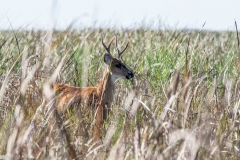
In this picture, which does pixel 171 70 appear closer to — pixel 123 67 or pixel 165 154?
pixel 123 67

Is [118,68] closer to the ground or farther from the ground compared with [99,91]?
farther from the ground

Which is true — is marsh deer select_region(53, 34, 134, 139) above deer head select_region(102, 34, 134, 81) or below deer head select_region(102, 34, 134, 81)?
below

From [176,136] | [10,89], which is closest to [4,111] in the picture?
[10,89]

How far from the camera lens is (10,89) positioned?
486cm

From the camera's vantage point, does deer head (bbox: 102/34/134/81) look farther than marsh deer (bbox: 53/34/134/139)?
A: Yes

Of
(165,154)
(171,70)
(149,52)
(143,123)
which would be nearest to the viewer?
(165,154)

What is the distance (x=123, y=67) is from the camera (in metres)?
7.30

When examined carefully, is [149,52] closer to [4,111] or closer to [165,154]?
[4,111]

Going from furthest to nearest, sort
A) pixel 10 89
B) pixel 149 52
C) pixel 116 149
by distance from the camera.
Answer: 1. pixel 149 52
2. pixel 10 89
3. pixel 116 149

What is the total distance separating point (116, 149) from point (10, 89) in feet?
6.37

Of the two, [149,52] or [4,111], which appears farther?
[149,52]

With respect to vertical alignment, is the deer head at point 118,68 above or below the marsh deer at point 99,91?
above

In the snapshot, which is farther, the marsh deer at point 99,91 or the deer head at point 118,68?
the deer head at point 118,68

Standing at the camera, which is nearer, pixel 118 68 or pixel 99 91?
pixel 99 91
